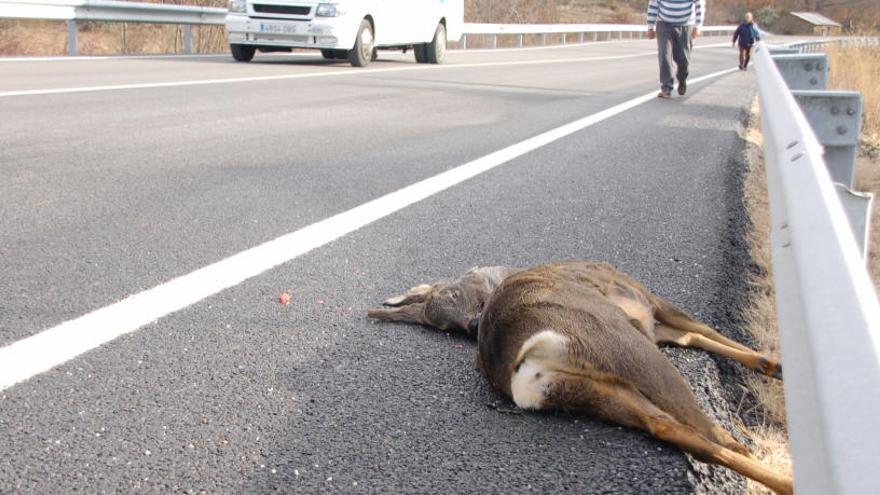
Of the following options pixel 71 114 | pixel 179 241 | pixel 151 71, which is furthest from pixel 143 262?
pixel 151 71

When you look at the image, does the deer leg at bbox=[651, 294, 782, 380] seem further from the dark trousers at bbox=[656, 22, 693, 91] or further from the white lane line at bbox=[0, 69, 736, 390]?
the dark trousers at bbox=[656, 22, 693, 91]

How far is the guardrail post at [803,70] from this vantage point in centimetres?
781

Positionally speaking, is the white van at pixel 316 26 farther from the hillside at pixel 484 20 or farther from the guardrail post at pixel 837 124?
the guardrail post at pixel 837 124

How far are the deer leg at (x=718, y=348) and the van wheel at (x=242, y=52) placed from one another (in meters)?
15.8

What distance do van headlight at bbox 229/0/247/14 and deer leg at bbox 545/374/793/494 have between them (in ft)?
52.7

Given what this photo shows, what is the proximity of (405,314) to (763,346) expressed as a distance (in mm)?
1422

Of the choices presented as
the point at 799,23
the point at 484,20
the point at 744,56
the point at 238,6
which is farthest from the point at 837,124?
the point at 799,23

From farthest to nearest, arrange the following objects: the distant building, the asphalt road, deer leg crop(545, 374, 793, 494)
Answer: the distant building
the asphalt road
deer leg crop(545, 374, 793, 494)

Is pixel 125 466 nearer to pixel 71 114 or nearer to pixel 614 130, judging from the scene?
pixel 71 114

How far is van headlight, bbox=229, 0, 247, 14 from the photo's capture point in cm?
1777

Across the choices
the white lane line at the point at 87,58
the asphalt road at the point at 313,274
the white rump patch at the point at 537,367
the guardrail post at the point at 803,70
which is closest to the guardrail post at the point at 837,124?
the asphalt road at the point at 313,274

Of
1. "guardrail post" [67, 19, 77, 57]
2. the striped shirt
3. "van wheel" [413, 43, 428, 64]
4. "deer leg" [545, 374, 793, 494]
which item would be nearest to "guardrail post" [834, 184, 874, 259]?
"deer leg" [545, 374, 793, 494]

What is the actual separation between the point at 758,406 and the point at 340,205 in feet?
10.2

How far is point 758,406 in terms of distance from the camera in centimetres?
336
